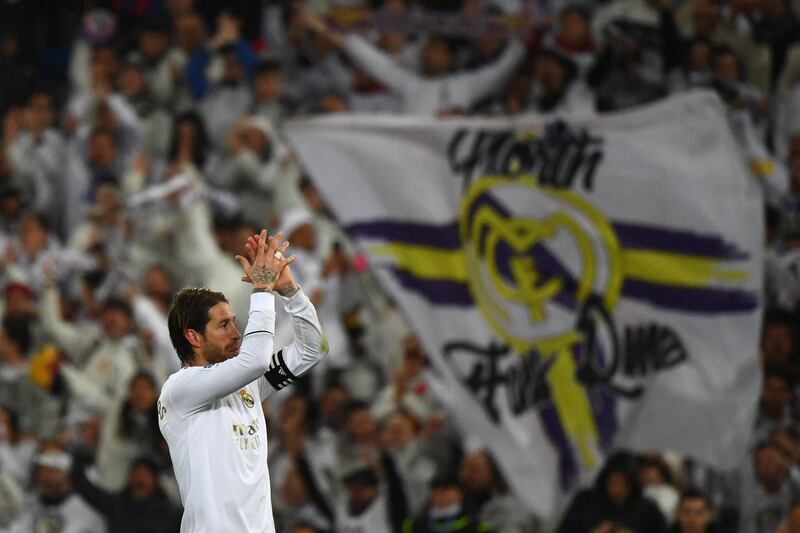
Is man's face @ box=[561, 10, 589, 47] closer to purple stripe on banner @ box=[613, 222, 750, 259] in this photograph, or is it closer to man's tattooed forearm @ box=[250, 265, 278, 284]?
purple stripe on banner @ box=[613, 222, 750, 259]

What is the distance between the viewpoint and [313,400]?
11133 millimetres

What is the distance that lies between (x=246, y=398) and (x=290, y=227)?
5760 mm

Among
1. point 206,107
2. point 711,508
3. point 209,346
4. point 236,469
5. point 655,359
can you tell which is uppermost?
point 206,107

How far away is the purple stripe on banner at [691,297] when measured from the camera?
9.70 meters

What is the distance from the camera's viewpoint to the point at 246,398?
607 centimetres

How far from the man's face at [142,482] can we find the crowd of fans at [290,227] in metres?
0.02

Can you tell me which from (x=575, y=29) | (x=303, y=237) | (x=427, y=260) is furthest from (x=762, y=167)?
(x=303, y=237)

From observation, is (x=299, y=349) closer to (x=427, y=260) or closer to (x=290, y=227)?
(x=427, y=260)

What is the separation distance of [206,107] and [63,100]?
5.73ft

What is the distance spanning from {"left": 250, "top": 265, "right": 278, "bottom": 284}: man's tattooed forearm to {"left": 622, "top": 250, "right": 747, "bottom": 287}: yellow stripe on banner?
4533mm

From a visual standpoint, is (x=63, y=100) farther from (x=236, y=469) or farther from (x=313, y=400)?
(x=236, y=469)

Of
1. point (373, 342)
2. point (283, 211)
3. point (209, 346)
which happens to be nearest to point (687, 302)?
point (373, 342)

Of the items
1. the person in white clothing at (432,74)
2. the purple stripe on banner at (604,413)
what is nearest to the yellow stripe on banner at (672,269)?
the purple stripe on banner at (604,413)

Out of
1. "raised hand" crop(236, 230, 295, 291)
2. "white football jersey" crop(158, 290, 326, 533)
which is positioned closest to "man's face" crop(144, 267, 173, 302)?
"white football jersey" crop(158, 290, 326, 533)
